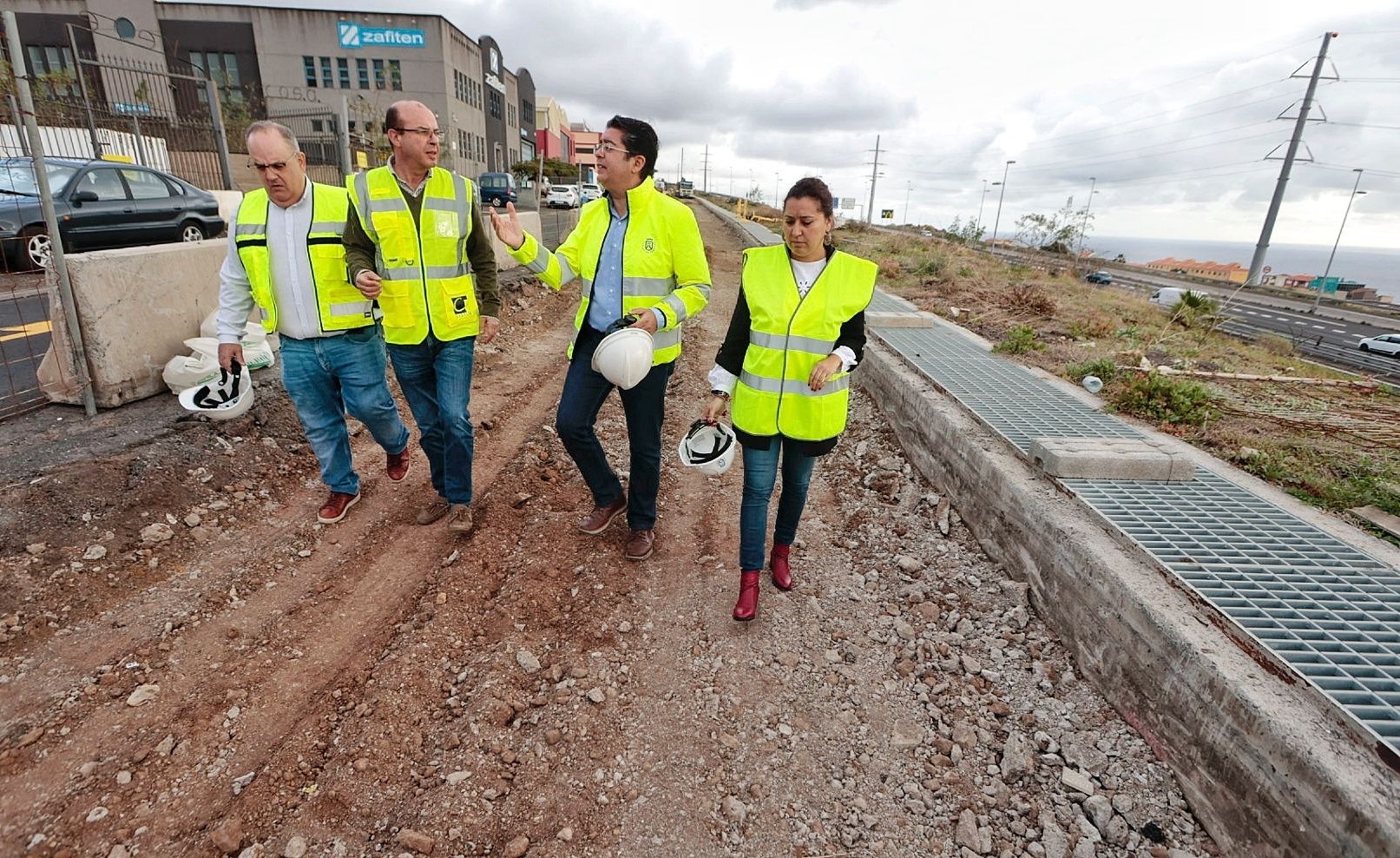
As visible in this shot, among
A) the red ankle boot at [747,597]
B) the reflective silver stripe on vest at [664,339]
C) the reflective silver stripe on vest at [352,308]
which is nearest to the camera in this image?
the red ankle boot at [747,597]

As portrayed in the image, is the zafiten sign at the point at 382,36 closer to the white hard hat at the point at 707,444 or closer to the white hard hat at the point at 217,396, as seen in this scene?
the white hard hat at the point at 217,396

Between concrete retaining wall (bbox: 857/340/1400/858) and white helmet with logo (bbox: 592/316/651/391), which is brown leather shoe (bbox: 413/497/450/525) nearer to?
white helmet with logo (bbox: 592/316/651/391)

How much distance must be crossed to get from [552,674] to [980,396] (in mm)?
3592

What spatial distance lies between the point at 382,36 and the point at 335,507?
44.6 metres

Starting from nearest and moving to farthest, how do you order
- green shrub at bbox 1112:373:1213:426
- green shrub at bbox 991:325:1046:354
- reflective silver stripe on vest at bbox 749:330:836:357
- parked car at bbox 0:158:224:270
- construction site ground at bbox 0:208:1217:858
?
construction site ground at bbox 0:208:1217:858 → reflective silver stripe on vest at bbox 749:330:836:357 → green shrub at bbox 1112:373:1213:426 → green shrub at bbox 991:325:1046:354 → parked car at bbox 0:158:224:270

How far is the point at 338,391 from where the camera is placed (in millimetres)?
3684

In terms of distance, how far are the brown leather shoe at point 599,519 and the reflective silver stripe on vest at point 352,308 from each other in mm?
1585

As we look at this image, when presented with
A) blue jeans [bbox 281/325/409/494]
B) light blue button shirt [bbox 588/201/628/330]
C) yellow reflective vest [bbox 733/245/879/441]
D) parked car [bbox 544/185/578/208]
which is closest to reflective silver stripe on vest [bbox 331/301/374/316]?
blue jeans [bbox 281/325/409/494]

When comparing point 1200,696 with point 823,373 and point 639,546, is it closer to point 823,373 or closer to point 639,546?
point 823,373

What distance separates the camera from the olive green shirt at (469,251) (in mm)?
3240

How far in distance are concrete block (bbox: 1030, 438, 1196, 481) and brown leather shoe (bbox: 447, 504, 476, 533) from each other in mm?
3073

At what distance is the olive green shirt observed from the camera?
3.24 metres

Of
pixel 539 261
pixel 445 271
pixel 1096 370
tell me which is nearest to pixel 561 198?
pixel 1096 370

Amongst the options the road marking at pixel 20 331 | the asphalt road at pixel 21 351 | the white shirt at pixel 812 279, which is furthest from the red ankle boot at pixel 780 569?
the road marking at pixel 20 331
